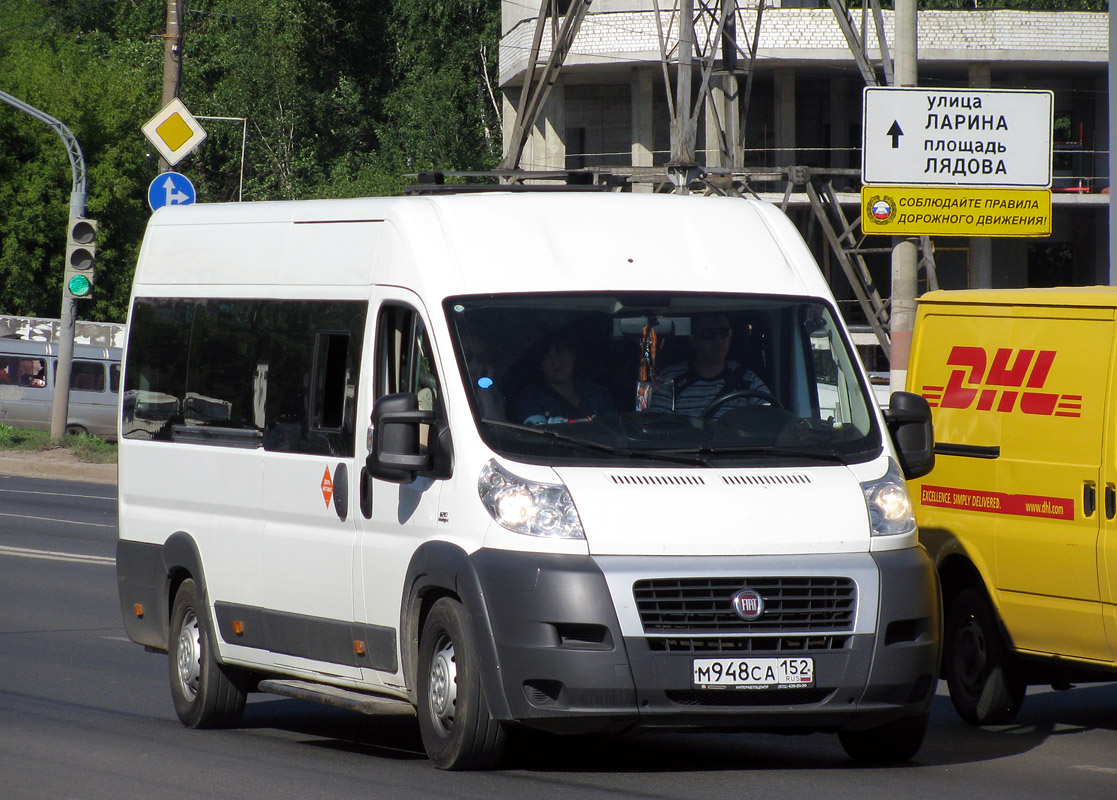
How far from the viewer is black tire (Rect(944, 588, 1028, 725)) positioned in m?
8.81

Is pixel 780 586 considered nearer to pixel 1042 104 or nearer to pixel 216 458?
pixel 216 458

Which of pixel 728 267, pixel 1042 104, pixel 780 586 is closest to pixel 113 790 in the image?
pixel 780 586

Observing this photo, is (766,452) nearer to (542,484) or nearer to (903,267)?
(542,484)

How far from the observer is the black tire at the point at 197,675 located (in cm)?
891

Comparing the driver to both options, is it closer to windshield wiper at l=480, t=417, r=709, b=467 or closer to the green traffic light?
windshield wiper at l=480, t=417, r=709, b=467

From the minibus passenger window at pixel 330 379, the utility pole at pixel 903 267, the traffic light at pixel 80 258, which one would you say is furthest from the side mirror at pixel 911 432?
the traffic light at pixel 80 258

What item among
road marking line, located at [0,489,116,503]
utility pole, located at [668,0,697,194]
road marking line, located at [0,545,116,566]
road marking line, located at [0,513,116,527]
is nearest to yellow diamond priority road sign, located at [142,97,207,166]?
road marking line, located at [0,513,116,527]

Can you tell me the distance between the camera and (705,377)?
7.34 meters

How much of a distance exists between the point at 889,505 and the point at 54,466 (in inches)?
951

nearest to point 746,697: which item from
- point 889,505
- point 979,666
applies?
point 889,505

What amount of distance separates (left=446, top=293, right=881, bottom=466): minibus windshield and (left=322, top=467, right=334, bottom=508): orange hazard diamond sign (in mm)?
1010

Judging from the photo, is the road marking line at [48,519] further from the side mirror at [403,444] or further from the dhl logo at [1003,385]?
the side mirror at [403,444]

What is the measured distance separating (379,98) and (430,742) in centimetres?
6128

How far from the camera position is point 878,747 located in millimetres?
7469
